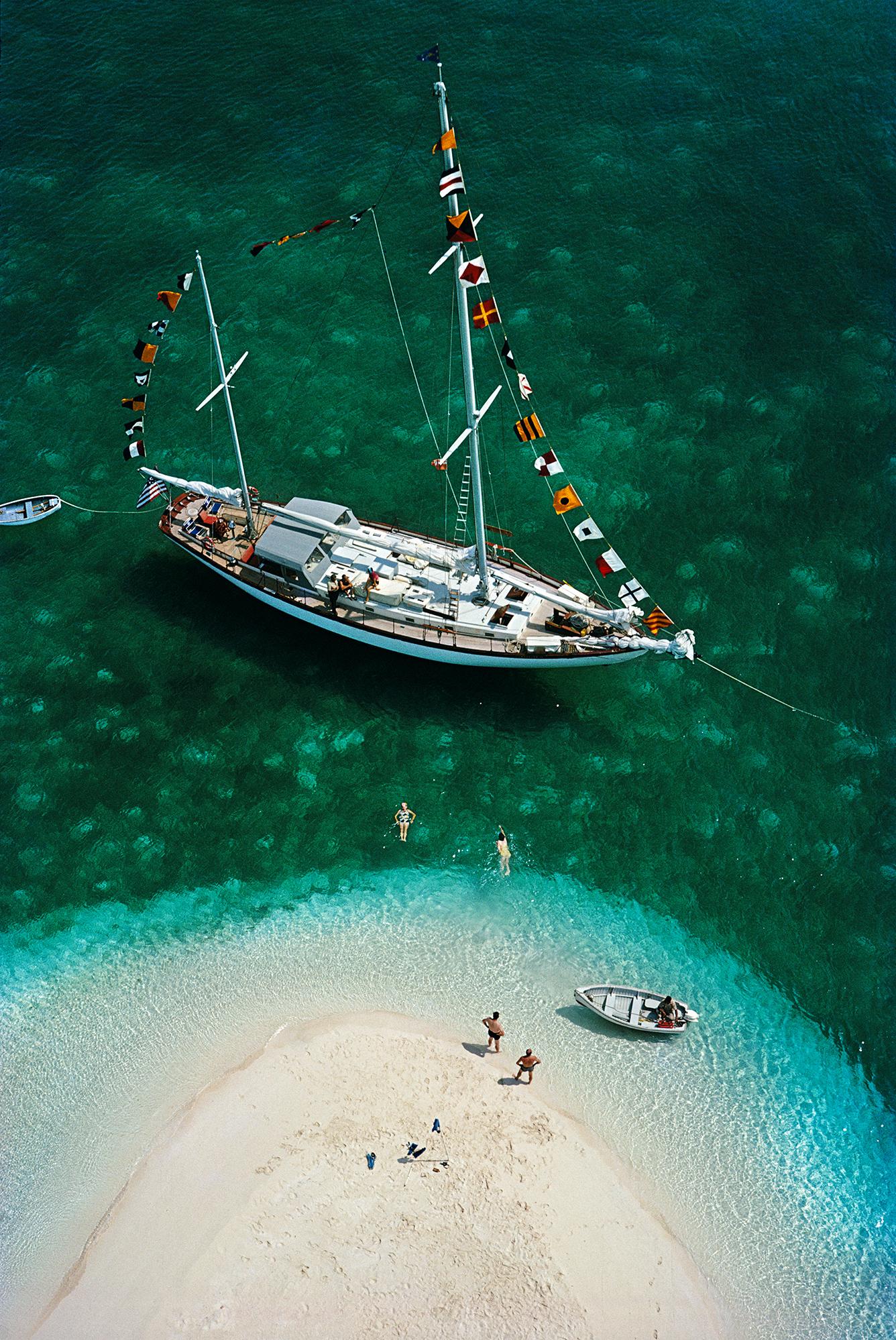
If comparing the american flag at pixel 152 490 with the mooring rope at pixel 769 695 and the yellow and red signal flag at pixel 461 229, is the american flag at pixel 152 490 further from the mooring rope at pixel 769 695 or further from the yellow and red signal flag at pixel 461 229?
the mooring rope at pixel 769 695

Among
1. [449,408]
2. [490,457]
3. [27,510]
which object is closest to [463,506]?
[490,457]

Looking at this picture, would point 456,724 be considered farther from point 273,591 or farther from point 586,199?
point 586,199

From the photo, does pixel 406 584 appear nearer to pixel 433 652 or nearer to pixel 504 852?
pixel 433 652

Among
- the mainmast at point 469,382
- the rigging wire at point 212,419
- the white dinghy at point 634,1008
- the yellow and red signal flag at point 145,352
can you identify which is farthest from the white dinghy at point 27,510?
the white dinghy at point 634,1008

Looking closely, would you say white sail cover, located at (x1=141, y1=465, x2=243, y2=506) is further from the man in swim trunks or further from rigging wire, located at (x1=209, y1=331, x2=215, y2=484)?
the man in swim trunks

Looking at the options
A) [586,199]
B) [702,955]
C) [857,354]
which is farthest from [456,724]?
[586,199]
